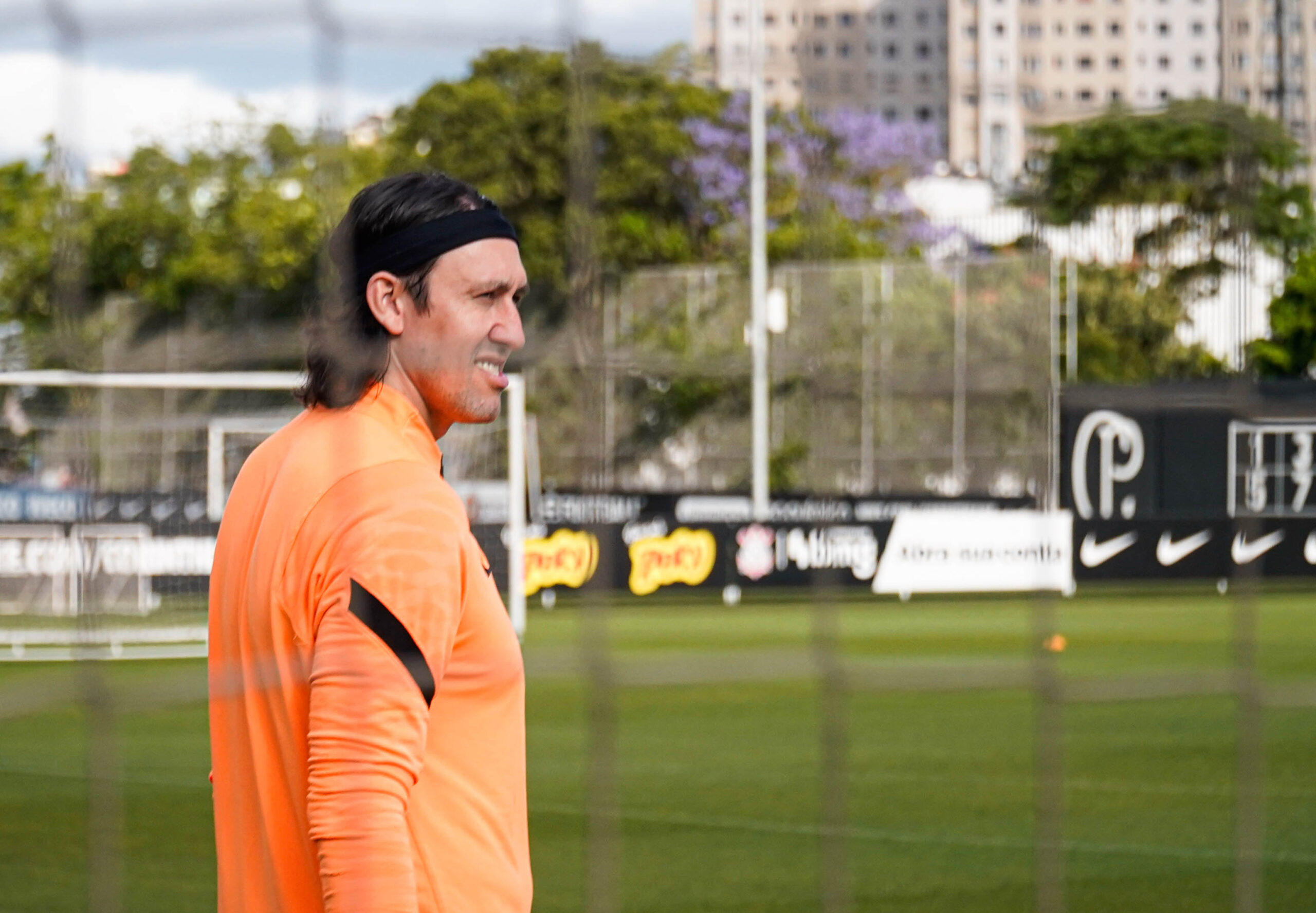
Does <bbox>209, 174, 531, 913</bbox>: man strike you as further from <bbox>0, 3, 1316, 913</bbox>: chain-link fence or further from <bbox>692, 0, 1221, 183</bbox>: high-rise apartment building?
<bbox>692, 0, 1221, 183</bbox>: high-rise apartment building

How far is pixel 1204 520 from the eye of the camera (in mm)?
11531

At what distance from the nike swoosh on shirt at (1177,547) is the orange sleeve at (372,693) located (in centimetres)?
1100

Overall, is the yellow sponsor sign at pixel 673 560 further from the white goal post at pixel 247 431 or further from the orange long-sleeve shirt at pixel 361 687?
the orange long-sleeve shirt at pixel 361 687

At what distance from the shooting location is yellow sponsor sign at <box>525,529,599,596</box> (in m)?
12.5

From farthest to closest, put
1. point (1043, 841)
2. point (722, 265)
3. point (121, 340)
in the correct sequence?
point (722, 265), point (121, 340), point (1043, 841)

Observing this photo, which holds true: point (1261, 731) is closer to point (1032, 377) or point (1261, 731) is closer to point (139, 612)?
point (1032, 377)

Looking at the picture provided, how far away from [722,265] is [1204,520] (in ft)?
18.6

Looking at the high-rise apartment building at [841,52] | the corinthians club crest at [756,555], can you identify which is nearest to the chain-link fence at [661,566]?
the corinthians club crest at [756,555]

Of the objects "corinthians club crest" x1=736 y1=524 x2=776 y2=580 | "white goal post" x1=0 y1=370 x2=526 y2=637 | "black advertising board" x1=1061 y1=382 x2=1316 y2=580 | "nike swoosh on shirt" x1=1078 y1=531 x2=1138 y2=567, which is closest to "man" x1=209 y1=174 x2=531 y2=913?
"black advertising board" x1=1061 y1=382 x2=1316 y2=580

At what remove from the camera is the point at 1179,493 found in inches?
427

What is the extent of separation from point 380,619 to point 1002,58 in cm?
107

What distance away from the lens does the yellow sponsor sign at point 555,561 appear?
12484 millimetres

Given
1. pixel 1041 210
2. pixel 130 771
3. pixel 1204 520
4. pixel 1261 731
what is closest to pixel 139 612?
pixel 130 771

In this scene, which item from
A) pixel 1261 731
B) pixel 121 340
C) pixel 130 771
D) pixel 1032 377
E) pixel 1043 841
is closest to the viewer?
pixel 1043 841
